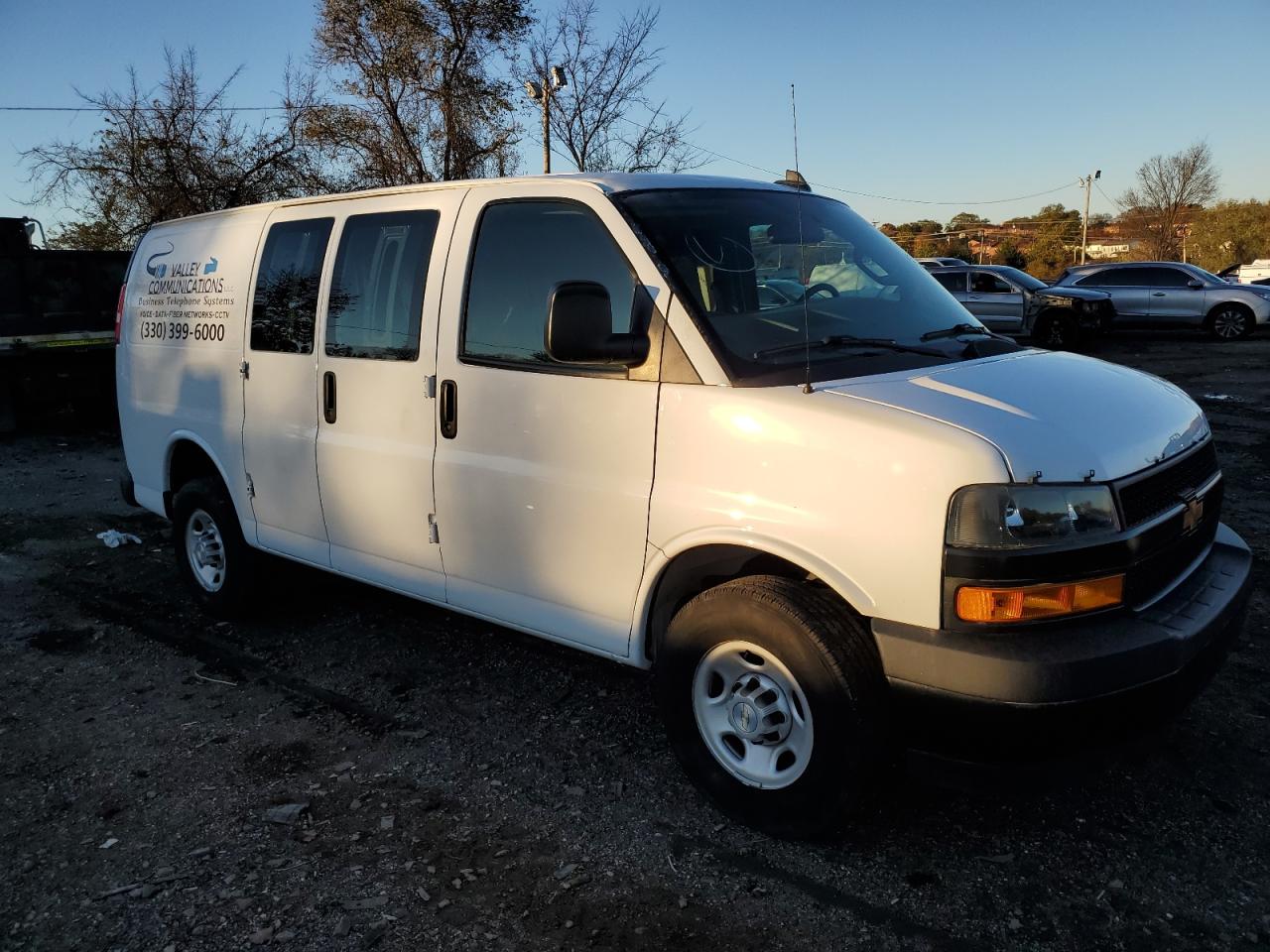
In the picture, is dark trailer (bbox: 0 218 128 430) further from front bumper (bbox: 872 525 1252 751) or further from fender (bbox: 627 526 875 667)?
front bumper (bbox: 872 525 1252 751)

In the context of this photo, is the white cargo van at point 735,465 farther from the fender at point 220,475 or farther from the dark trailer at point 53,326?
the dark trailer at point 53,326

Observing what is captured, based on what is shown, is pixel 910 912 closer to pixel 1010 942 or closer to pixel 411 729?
pixel 1010 942

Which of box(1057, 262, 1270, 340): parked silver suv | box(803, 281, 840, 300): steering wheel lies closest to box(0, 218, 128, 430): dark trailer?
box(803, 281, 840, 300): steering wheel

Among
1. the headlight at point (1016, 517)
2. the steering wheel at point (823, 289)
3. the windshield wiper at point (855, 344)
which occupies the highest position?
the steering wheel at point (823, 289)

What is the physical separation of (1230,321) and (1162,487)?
20.8m

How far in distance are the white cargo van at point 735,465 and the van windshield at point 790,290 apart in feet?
0.05

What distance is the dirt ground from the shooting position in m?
2.66

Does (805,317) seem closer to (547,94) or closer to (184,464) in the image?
(184,464)

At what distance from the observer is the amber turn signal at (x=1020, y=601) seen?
250cm

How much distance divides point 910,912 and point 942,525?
1141mm

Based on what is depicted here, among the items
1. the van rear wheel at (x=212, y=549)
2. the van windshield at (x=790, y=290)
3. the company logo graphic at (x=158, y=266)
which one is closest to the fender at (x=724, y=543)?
the van windshield at (x=790, y=290)

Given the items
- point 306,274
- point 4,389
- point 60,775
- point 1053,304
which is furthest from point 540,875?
point 1053,304

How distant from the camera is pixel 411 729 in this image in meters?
3.89

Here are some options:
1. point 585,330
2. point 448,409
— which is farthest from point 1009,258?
point 585,330
